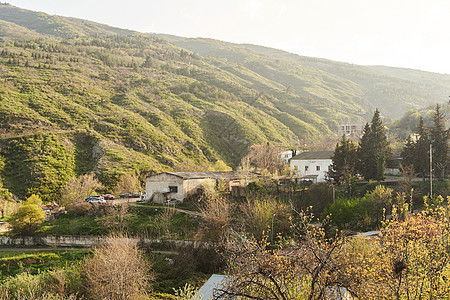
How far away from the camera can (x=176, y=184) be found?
159 ft

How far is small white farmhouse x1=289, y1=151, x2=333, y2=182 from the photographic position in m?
59.8

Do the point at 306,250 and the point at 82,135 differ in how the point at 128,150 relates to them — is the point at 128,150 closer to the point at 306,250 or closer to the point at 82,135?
the point at 82,135

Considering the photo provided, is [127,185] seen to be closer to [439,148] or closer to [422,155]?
[422,155]

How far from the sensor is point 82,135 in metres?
74.3

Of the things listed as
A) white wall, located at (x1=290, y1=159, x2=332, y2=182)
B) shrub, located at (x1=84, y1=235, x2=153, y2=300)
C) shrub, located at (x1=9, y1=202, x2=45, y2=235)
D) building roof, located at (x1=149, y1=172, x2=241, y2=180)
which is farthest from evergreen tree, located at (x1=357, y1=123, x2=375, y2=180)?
shrub, located at (x1=9, y1=202, x2=45, y2=235)

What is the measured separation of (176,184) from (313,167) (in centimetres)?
2506

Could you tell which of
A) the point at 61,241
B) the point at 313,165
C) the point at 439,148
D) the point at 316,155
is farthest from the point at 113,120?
the point at 439,148

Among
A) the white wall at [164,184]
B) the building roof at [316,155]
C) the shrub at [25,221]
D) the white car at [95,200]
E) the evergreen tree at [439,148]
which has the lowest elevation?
the shrub at [25,221]

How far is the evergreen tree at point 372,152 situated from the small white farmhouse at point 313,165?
1012 centimetres

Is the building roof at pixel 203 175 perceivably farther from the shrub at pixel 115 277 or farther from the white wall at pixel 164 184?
the shrub at pixel 115 277

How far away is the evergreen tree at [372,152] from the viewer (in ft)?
155

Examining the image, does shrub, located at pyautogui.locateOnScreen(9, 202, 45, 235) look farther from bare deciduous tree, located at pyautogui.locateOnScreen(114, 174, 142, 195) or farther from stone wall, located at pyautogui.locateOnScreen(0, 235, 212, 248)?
bare deciduous tree, located at pyautogui.locateOnScreen(114, 174, 142, 195)

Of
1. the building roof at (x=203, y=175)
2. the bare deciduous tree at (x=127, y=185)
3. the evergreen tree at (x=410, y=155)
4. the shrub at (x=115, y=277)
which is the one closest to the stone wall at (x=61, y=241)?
the shrub at (x=115, y=277)

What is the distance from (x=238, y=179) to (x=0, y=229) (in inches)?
1203
